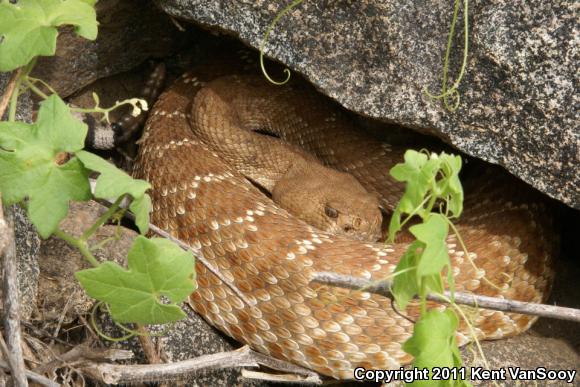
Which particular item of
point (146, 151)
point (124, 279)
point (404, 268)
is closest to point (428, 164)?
point (404, 268)

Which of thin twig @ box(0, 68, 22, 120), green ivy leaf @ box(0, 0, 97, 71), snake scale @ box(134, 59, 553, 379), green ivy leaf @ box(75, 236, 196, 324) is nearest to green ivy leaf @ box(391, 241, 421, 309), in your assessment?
green ivy leaf @ box(75, 236, 196, 324)

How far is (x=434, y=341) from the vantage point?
2453 mm

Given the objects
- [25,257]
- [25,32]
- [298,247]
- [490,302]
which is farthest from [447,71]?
[25,257]

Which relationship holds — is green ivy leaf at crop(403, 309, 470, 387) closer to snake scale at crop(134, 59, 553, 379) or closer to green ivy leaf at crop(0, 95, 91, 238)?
snake scale at crop(134, 59, 553, 379)

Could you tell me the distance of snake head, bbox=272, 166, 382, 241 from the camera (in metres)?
4.37

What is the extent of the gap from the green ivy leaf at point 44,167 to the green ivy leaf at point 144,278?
0.26 metres

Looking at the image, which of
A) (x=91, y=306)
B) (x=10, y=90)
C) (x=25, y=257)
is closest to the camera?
(x=10, y=90)

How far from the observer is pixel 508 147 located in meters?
3.47

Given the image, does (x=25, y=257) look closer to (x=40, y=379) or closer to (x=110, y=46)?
(x=40, y=379)

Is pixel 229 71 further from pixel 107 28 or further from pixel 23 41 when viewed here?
pixel 23 41

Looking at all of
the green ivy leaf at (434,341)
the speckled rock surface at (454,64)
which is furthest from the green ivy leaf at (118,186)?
the speckled rock surface at (454,64)

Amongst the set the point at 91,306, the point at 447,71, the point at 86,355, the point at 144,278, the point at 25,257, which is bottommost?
the point at 91,306

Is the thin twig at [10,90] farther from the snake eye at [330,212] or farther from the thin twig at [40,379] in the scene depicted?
the snake eye at [330,212]

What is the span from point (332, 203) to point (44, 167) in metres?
1.99
